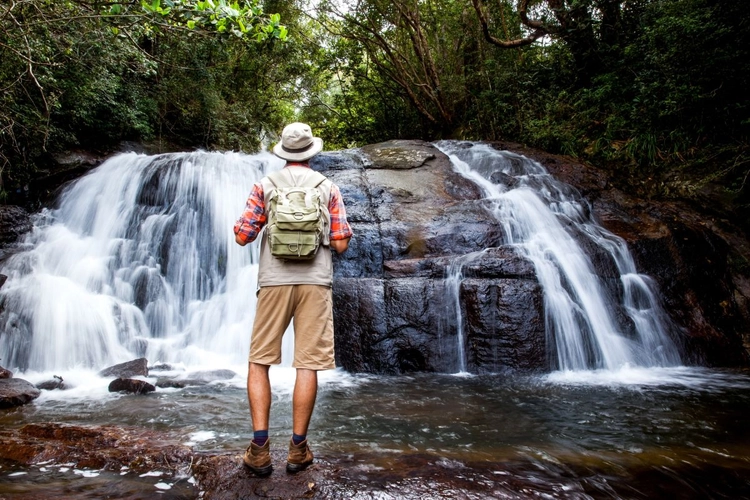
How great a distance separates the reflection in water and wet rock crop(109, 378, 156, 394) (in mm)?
124

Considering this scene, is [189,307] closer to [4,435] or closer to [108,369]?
[108,369]

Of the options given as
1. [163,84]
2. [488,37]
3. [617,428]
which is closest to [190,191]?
[163,84]

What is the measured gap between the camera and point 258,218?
3.00m

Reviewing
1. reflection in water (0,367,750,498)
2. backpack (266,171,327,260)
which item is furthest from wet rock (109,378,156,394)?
backpack (266,171,327,260)

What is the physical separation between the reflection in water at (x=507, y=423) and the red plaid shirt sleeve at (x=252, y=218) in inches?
58.5

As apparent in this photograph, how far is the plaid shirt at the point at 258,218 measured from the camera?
2.96 metres

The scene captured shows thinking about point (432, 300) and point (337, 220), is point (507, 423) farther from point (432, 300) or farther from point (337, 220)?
point (432, 300)

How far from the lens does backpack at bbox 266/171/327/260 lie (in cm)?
276

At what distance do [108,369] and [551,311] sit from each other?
5.69 meters

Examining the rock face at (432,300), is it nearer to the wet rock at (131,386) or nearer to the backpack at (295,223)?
the wet rock at (131,386)

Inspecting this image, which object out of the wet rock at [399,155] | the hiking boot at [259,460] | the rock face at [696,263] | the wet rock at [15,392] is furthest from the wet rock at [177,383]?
the rock face at [696,263]

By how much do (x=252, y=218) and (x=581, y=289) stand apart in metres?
5.51

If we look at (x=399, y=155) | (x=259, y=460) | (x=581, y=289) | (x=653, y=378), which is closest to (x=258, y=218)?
(x=259, y=460)

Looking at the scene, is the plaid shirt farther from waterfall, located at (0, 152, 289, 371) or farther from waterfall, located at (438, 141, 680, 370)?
waterfall, located at (0, 152, 289, 371)
